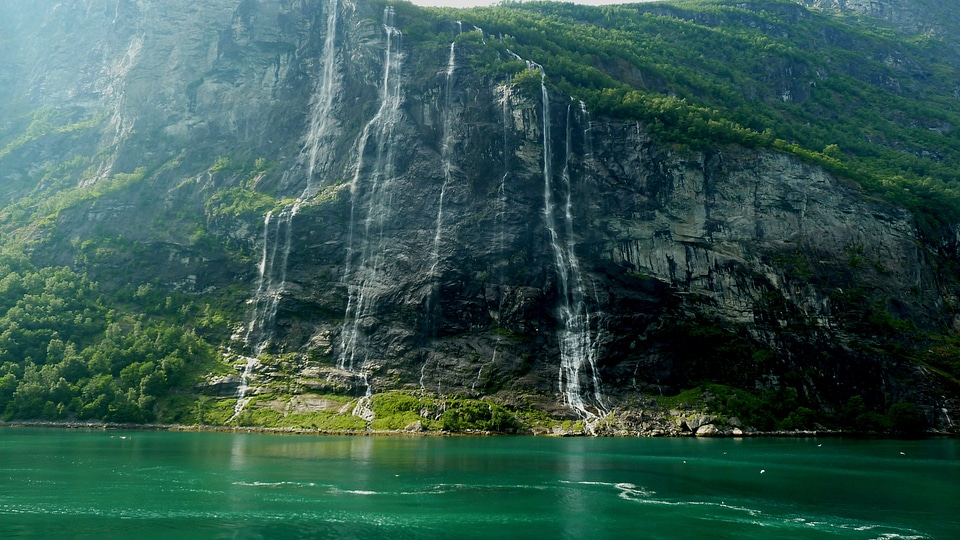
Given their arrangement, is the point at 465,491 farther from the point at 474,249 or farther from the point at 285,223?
the point at 285,223

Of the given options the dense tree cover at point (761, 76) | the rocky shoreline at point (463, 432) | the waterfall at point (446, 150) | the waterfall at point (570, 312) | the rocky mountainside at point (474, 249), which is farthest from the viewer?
the dense tree cover at point (761, 76)

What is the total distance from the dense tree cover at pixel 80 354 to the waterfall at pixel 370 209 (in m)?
15.0

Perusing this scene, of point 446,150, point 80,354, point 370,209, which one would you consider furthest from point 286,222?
point 80,354

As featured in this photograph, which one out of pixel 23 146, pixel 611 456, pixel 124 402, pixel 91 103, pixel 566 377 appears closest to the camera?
pixel 611 456

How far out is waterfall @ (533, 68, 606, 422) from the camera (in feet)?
221

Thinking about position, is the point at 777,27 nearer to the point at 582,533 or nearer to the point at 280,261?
the point at 280,261

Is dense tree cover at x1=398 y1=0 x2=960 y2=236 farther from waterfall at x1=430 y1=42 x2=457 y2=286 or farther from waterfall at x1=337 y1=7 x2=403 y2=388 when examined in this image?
waterfall at x1=337 y1=7 x2=403 y2=388

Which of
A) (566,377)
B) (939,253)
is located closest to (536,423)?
(566,377)

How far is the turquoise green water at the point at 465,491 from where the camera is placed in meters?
24.1

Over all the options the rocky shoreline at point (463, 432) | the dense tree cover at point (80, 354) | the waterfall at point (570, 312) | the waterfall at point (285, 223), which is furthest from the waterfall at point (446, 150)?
the dense tree cover at point (80, 354)

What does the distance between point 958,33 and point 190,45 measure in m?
172

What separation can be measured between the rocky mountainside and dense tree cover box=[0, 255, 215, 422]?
1094 mm

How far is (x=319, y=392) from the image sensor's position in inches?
2640

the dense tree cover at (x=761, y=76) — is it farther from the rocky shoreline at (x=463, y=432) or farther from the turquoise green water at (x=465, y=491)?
the turquoise green water at (x=465, y=491)
